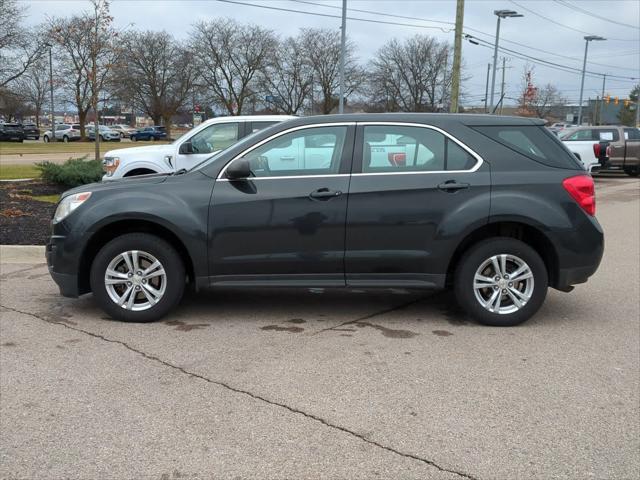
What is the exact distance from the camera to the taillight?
5242mm

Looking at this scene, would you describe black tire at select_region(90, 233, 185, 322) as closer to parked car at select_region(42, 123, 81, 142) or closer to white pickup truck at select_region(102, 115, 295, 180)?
white pickup truck at select_region(102, 115, 295, 180)

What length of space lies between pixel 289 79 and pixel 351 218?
59.9m

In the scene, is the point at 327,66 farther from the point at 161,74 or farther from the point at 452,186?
the point at 452,186

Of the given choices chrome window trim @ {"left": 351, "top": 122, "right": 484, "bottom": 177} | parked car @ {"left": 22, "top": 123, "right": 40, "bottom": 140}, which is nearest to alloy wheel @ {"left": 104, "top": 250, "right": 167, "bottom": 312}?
chrome window trim @ {"left": 351, "top": 122, "right": 484, "bottom": 177}

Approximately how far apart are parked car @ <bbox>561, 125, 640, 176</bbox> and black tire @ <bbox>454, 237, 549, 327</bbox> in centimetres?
1690

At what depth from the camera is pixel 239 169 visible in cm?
513

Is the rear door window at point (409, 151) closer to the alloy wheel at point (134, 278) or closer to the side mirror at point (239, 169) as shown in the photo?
the side mirror at point (239, 169)

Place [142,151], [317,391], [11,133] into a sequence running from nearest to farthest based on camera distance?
[317,391] < [142,151] < [11,133]

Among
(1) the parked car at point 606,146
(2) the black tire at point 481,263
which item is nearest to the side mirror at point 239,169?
(2) the black tire at point 481,263

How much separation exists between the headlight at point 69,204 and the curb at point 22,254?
2.84m

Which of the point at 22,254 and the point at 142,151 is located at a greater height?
the point at 142,151

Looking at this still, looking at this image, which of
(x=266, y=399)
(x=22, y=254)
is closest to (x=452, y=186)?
(x=266, y=399)

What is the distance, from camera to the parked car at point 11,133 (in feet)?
157

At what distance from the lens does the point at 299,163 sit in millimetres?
5332
